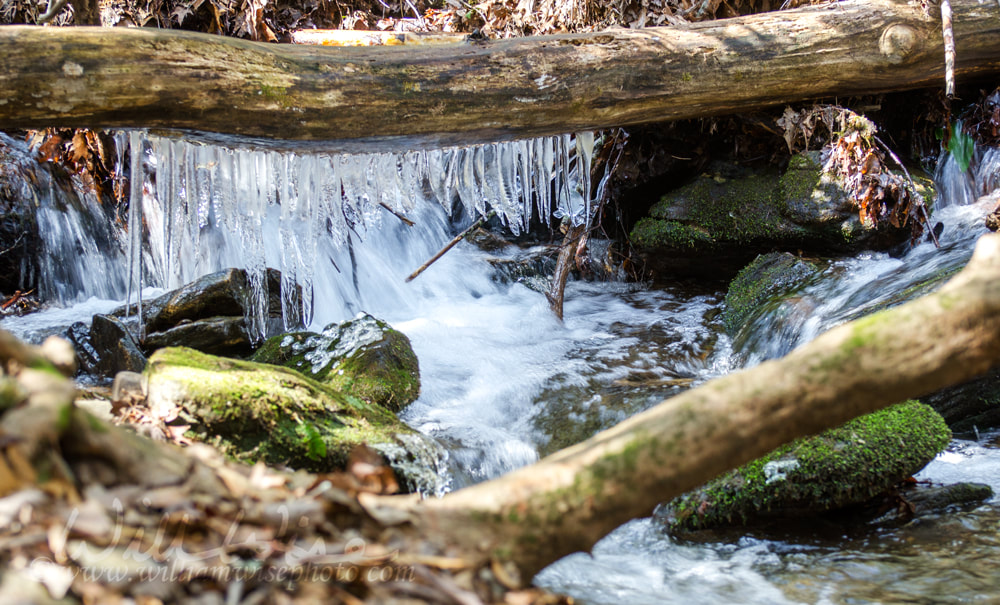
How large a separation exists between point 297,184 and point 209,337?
164cm

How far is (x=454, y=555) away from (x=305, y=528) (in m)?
0.36

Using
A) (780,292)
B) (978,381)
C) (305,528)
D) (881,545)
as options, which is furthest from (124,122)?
(978,381)

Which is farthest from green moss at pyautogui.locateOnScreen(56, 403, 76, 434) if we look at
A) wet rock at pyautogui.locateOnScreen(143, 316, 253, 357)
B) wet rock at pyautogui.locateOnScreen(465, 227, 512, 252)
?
wet rock at pyautogui.locateOnScreen(465, 227, 512, 252)

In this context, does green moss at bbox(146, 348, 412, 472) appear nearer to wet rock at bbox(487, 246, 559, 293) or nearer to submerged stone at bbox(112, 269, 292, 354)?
submerged stone at bbox(112, 269, 292, 354)

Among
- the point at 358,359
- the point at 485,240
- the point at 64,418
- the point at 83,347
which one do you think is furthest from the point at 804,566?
the point at 485,240

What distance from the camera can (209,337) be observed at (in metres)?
5.46

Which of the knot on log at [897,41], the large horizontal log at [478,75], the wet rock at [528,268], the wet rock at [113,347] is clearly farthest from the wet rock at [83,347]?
the knot on log at [897,41]

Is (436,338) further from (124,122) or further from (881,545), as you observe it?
(881,545)

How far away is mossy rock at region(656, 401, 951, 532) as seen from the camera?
3.10 metres

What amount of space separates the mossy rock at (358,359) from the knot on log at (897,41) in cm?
430

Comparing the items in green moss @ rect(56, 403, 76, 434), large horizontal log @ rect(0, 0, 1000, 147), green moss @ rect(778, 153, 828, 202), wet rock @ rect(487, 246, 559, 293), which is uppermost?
large horizontal log @ rect(0, 0, 1000, 147)

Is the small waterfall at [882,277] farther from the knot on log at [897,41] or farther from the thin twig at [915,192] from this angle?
the knot on log at [897,41]

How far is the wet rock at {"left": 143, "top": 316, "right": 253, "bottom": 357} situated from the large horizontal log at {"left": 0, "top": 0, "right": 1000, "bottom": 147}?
207cm

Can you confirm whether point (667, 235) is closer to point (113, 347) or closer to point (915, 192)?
point (915, 192)
